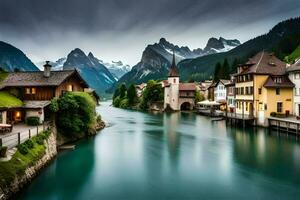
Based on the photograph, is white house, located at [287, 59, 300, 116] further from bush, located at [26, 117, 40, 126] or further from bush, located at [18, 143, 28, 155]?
bush, located at [18, 143, 28, 155]

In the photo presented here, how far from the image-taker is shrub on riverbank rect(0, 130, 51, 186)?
16153 mm

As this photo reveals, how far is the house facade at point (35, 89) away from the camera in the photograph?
1320 inches

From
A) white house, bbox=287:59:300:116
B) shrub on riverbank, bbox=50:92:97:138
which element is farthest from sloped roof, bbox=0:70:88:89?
white house, bbox=287:59:300:116

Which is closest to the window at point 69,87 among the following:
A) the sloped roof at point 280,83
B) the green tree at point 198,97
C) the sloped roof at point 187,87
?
the sloped roof at point 280,83

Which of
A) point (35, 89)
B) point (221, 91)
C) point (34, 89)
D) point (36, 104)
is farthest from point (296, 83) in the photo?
point (34, 89)

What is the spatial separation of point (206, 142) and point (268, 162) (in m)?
11.7

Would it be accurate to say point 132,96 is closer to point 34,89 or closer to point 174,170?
point 34,89

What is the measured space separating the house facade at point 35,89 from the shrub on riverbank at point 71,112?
1524 millimetres

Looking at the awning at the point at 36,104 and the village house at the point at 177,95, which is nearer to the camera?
the awning at the point at 36,104

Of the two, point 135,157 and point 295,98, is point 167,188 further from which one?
point 295,98

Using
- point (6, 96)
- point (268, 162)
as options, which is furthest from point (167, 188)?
point (6, 96)

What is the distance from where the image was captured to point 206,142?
37781mm

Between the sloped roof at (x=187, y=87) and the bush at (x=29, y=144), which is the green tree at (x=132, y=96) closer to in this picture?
the sloped roof at (x=187, y=87)

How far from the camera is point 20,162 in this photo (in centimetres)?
1833
